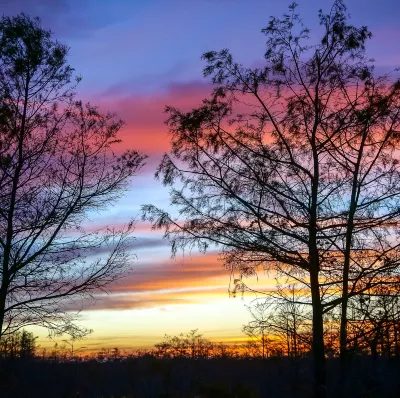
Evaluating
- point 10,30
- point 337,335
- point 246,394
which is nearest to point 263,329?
point 337,335

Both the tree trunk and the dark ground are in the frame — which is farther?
the dark ground

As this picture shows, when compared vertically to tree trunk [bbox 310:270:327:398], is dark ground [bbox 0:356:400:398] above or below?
below

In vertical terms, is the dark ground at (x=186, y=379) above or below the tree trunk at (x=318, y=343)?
below

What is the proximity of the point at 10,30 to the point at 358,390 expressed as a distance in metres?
24.6

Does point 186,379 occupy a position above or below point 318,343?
below

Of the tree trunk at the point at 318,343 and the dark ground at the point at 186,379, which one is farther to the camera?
the dark ground at the point at 186,379

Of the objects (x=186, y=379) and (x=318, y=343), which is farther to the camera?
(x=186, y=379)

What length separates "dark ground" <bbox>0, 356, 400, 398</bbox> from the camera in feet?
124

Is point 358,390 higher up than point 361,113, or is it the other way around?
point 361,113

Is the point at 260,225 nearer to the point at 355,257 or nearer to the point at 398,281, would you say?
the point at 355,257

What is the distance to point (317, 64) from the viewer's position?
51.6 ft

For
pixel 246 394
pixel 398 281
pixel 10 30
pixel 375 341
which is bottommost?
pixel 246 394

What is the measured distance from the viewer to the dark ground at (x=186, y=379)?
37750 mm

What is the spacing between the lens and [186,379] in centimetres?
6788
